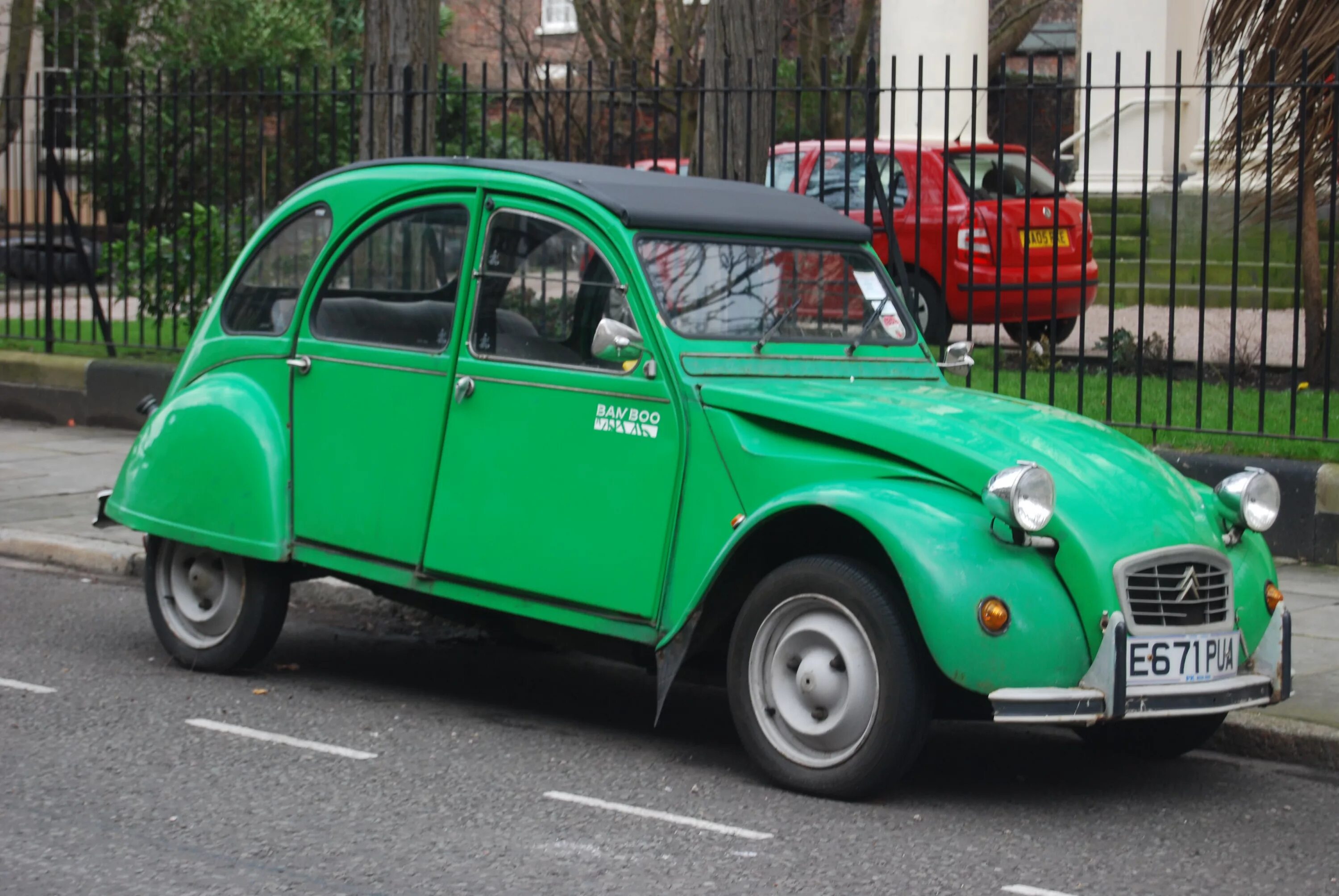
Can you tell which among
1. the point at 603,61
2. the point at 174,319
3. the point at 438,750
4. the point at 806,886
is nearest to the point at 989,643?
the point at 806,886

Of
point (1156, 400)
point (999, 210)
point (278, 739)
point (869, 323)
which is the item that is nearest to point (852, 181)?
point (1156, 400)

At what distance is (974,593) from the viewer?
5.09 m

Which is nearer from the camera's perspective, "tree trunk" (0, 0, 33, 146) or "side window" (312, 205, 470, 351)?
"side window" (312, 205, 470, 351)

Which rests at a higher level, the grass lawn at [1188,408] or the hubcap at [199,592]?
the grass lawn at [1188,408]

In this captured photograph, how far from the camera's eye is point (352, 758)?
5.85m

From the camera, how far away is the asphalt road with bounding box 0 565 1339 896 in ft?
15.4

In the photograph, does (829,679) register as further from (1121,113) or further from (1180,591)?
(1121,113)

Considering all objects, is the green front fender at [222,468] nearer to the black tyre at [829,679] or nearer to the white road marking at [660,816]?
the white road marking at [660,816]

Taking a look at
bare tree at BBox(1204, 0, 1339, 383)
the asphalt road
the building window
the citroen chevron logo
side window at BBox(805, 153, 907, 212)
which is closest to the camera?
the asphalt road

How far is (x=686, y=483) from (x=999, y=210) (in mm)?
4426

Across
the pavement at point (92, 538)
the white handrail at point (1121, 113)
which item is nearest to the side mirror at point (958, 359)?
the pavement at point (92, 538)

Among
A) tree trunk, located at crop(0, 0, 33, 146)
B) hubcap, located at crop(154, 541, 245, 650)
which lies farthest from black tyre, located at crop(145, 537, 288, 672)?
tree trunk, located at crop(0, 0, 33, 146)

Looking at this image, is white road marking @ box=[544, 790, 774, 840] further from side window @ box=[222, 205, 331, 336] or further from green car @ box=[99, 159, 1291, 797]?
side window @ box=[222, 205, 331, 336]

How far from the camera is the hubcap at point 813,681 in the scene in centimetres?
529
